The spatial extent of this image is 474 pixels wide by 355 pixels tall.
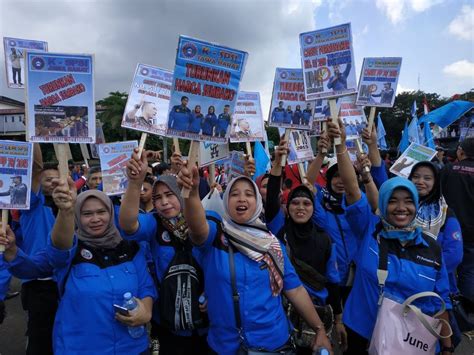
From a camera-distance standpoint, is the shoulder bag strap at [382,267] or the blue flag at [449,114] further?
the blue flag at [449,114]

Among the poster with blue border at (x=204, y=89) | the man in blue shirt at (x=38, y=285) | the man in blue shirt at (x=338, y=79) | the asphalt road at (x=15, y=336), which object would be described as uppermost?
the man in blue shirt at (x=338, y=79)

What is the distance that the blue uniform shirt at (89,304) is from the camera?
2266 millimetres

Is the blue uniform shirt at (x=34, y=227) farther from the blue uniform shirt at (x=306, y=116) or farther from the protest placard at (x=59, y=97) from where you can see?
the blue uniform shirt at (x=306, y=116)

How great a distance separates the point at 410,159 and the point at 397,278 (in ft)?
9.03

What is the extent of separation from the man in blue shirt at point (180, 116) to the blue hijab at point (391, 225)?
1.54 m

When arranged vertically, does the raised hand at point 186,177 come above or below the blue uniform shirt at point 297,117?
below

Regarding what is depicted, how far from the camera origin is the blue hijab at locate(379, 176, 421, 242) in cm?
255

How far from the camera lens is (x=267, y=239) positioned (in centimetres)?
240

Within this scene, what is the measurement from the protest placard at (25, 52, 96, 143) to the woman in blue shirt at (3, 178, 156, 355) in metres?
0.49

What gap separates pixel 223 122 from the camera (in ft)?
8.10

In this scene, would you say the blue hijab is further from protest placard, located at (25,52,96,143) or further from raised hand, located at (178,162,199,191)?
protest placard, located at (25,52,96,143)

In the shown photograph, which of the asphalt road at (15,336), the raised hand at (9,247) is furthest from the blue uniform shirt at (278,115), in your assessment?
the asphalt road at (15,336)

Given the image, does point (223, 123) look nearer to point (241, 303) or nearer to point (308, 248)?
point (241, 303)

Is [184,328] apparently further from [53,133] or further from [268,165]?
[268,165]
